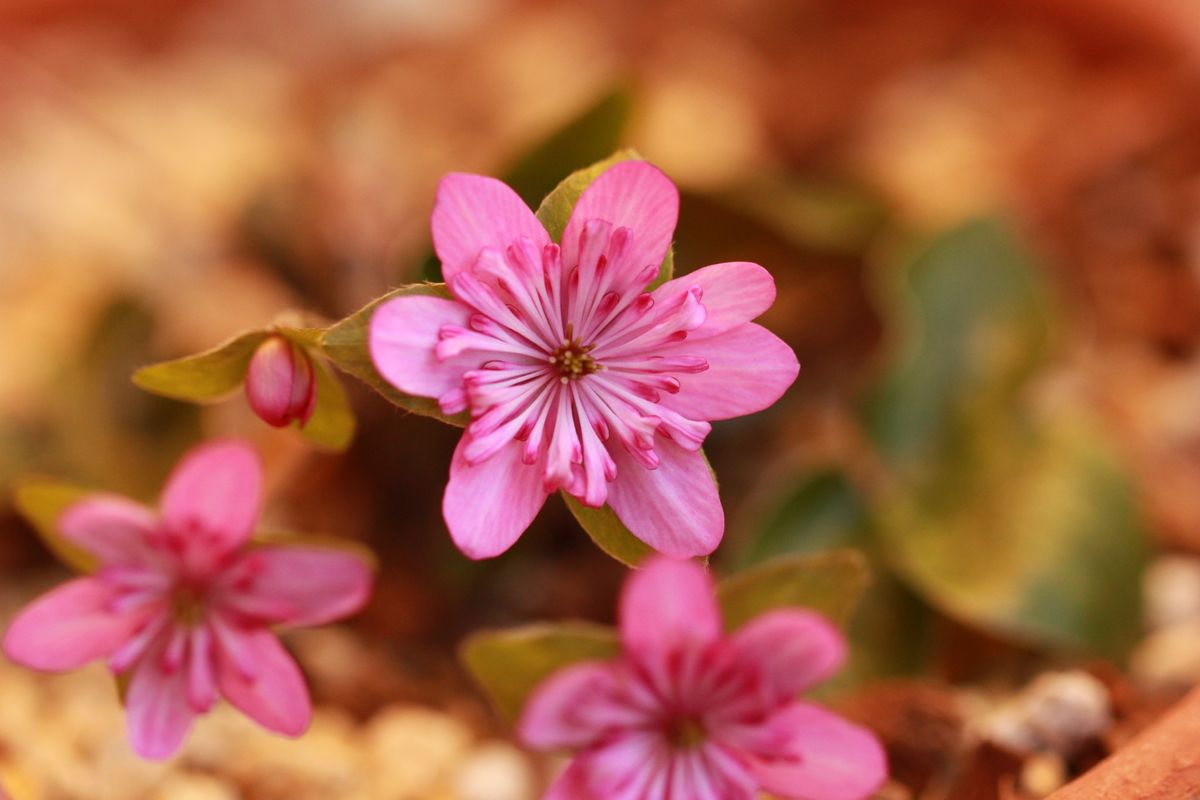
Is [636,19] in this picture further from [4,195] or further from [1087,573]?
[1087,573]

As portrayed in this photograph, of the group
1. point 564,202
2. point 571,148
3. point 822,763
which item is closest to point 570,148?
point 571,148

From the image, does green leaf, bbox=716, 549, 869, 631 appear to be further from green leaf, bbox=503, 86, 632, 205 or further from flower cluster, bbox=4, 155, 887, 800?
green leaf, bbox=503, 86, 632, 205

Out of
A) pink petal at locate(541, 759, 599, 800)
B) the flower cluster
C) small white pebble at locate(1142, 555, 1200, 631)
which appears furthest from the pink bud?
small white pebble at locate(1142, 555, 1200, 631)

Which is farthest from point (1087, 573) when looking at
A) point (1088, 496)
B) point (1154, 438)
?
point (1154, 438)

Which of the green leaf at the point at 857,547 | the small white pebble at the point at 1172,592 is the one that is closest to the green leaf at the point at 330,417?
the green leaf at the point at 857,547

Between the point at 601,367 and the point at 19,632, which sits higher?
the point at 601,367

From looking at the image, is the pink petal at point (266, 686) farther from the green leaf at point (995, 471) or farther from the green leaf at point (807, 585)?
the green leaf at point (995, 471)
